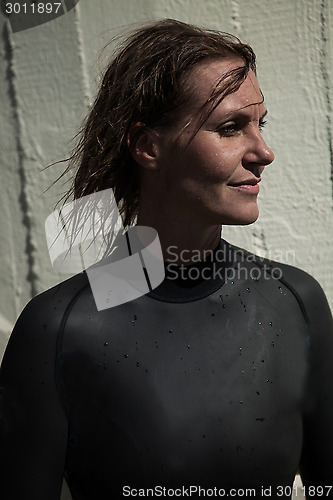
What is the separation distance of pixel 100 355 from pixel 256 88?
0.58 meters

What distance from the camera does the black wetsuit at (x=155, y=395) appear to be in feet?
4.17

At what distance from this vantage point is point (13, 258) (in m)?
2.01

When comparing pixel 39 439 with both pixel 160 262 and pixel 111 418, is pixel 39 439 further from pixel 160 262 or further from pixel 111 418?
pixel 160 262

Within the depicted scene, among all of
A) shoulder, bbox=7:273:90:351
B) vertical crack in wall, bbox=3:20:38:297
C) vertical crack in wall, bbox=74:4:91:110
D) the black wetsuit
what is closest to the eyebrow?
the black wetsuit

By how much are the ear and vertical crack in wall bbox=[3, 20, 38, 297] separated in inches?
28.7

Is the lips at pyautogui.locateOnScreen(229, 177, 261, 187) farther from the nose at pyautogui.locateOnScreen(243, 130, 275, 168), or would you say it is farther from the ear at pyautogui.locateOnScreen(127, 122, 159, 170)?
the ear at pyautogui.locateOnScreen(127, 122, 159, 170)

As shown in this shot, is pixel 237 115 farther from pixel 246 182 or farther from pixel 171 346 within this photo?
pixel 171 346

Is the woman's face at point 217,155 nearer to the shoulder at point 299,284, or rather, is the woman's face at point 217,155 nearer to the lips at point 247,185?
the lips at point 247,185

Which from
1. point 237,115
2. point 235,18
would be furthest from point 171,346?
point 235,18

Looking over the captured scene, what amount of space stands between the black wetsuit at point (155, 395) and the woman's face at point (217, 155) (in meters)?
0.15

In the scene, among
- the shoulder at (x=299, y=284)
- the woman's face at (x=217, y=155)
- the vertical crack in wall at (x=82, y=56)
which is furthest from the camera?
the vertical crack in wall at (x=82, y=56)

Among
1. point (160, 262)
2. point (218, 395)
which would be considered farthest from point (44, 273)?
point (218, 395)

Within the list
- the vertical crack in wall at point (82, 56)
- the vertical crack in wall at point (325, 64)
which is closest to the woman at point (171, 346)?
the vertical crack in wall at point (82, 56)

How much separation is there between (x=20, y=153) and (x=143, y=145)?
0.75 m
